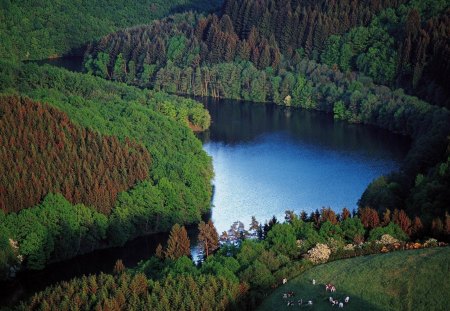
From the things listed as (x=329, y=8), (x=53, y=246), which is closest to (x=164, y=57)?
(x=329, y=8)

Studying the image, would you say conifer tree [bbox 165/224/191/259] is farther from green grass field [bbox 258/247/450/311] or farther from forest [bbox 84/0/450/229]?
forest [bbox 84/0/450/229]

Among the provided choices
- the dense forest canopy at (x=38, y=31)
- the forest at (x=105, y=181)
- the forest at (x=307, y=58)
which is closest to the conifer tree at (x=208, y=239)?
the forest at (x=105, y=181)

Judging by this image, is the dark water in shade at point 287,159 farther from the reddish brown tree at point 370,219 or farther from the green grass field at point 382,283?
the green grass field at point 382,283

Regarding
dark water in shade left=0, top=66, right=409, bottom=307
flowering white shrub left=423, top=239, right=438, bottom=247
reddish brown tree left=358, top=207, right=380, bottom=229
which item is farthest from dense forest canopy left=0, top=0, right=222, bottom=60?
flowering white shrub left=423, top=239, right=438, bottom=247

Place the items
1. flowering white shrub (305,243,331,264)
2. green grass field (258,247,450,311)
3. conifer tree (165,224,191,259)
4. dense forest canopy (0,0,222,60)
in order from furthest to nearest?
dense forest canopy (0,0,222,60) < conifer tree (165,224,191,259) < flowering white shrub (305,243,331,264) < green grass field (258,247,450,311)

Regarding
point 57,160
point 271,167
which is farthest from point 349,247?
point 271,167
